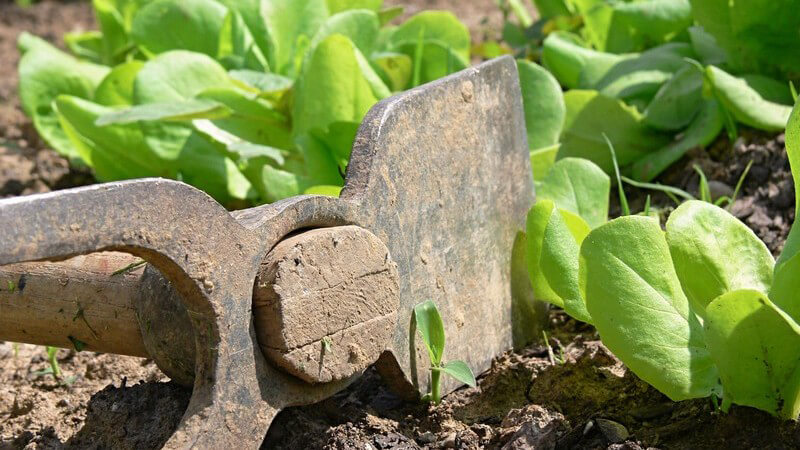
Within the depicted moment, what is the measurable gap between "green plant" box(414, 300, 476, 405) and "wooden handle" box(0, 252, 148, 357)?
0.41m

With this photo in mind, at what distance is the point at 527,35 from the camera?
3021 millimetres

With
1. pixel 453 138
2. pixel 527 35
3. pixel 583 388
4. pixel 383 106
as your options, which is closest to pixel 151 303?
pixel 383 106

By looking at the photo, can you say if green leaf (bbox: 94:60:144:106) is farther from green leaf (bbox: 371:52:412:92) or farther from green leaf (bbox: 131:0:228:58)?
green leaf (bbox: 371:52:412:92)

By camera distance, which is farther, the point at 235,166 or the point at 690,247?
the point at 235,166

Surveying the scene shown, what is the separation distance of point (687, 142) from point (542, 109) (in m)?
0.41

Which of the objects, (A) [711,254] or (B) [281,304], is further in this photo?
(A) [711,254]

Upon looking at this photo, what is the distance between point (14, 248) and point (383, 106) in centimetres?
64

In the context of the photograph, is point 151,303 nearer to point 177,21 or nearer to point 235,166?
point 235,166

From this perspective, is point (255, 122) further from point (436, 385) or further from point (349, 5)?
point (436, 385)

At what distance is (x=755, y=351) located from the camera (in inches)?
51.6

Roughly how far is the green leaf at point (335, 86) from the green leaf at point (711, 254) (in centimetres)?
80

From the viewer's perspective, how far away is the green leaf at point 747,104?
2.12m

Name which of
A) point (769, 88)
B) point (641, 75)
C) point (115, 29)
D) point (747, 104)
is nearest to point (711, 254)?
point (747, 104)

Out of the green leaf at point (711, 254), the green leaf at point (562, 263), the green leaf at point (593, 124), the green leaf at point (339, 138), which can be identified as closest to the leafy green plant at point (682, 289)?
the green leaf at point (711, 254)
